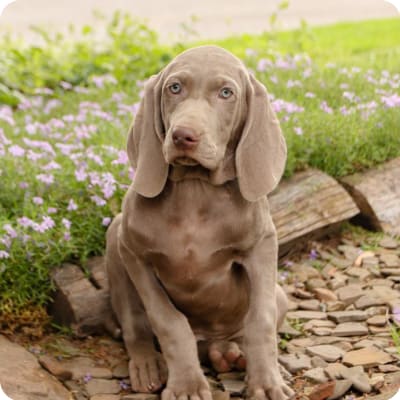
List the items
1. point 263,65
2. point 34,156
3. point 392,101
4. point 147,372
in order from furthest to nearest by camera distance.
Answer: point 263,65, point 392,101, point 34,156, point 147,372

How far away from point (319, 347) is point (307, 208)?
1.26 meters

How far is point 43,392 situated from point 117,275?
0.75 meters

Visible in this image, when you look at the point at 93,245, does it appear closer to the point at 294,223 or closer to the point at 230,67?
the point at 294,223

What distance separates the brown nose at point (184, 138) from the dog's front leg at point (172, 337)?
0.75 meters

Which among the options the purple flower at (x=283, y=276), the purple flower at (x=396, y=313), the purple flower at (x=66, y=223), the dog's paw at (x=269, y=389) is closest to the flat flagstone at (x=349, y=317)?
the purple flower at (x=396, y=313)

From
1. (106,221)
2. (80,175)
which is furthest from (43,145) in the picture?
(106,221)

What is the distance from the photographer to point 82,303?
4.55 meters

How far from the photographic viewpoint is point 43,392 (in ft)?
12.6

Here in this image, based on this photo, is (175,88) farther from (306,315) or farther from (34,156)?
(34,156)

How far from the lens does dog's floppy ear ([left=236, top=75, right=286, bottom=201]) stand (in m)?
3.70

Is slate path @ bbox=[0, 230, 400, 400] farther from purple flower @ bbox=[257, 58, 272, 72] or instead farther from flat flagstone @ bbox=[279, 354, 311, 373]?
purple flower @ bbox=[257, 58, 272, 72]

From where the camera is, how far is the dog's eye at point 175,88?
3598mm

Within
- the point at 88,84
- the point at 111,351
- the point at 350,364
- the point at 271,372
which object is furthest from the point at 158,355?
the point at 88,84

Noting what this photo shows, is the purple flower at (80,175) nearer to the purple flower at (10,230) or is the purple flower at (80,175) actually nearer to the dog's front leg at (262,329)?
the purple flower at (10,230)
